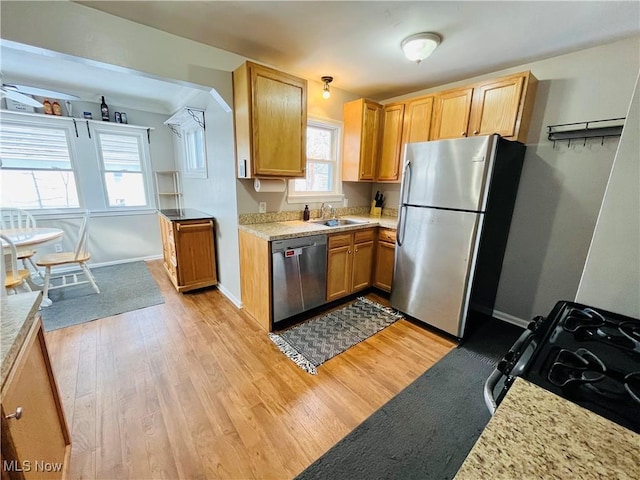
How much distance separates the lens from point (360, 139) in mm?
3215

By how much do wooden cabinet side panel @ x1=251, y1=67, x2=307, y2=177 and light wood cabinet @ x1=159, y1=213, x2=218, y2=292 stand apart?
126 cm

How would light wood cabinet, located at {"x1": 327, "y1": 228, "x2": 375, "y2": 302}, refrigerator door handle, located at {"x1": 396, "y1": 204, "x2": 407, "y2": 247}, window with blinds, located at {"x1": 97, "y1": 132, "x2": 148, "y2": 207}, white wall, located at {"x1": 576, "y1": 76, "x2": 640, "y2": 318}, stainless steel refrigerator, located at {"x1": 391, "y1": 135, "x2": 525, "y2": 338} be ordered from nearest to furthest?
white wall, located at {"x1": 576, "y1": 76, "x2": 640, "y2": 318} → stainless steel refrigerator, located at {"x1": 391, "y1": 135, "x2": 525, "y2": 338} → refrigerator door handle, located at {"x1": 396, "y1": 204, "x2": 407, "y2": 247} → light wood cabinet, located at {"x1": 327, "y1": 228, "x2": 375, "y2": 302} → window with blinds, located at {"x1": 97, "y1": 132, "x2": 148, "y2": 207}

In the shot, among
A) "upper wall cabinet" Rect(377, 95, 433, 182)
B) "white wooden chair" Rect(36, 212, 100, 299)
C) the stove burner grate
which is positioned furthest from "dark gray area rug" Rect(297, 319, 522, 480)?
"white wooden chair" Rect(36, 212, 100, 299)

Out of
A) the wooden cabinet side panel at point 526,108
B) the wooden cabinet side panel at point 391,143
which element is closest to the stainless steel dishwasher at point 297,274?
the wooden cabinet side panel at point 391,143

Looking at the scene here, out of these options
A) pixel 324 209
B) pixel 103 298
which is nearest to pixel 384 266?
pixel 324 209

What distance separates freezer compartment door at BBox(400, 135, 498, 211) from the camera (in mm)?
2047

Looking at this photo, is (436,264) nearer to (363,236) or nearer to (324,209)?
(363,236)

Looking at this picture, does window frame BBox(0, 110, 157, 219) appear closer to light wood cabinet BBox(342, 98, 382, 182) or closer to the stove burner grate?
light wood cabinet BBox(342, 98, 382, 182)

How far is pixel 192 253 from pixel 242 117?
1.74m

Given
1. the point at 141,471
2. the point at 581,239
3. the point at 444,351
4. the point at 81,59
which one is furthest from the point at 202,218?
the point at 581,239

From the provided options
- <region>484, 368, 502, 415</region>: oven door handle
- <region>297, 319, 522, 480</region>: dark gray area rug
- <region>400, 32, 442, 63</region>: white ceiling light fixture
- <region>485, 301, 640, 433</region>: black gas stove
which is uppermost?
<region>400, 32, 442, 63</region>: white ceiling light fixture

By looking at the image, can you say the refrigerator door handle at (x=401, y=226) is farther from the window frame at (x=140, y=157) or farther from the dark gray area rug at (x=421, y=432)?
the window frame at (x=140, y=157)

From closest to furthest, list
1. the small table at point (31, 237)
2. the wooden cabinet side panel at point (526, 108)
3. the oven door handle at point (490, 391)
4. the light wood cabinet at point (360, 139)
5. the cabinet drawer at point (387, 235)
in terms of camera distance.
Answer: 1. the oven door handle at point (490, 391)
2. the wooden cabinet side panel at point (526, 108)
3. the small table at point (31, 237)
4. the cabinet drawer at point (387, 235)
5. the light wood cabinet at point (360, 139)

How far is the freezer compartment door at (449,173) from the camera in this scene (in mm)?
2047
